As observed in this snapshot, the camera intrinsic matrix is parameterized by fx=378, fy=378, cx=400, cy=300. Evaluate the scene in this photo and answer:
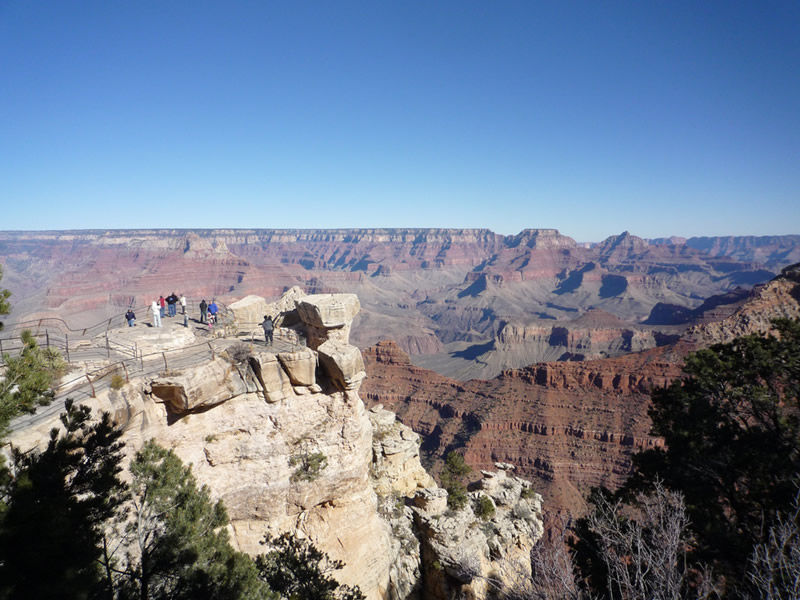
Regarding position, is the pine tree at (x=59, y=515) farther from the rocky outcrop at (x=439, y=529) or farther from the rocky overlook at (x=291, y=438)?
the rocky outcrop at (x=439, y=529)

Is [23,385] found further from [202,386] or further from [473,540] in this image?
[473,540]

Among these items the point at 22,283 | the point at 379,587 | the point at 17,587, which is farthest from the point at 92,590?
the point at 22,283

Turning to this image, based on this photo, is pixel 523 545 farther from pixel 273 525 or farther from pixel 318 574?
pixel 273 525

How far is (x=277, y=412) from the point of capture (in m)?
13.5

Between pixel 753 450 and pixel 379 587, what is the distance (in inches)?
573

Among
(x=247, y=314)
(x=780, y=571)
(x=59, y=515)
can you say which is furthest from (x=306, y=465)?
(x=780, y=571)

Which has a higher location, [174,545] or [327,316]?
[327,316]

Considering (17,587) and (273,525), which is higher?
(17,587)

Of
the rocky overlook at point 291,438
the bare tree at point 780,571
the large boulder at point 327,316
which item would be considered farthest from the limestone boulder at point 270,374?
the bare tree at point 780,571

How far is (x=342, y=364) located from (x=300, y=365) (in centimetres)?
151

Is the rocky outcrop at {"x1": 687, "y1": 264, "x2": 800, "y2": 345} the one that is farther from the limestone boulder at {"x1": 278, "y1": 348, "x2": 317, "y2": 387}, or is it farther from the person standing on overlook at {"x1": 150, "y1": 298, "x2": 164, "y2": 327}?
the person standing on overlook at {"x1": 150, "y1": 298, "x2": 164, "y2": 327}

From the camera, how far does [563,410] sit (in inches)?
2217

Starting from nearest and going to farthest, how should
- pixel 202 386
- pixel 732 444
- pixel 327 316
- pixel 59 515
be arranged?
1. pixel 59 515
2. pixel 202 386
3. pixel 732 444
4. pixel 327 316

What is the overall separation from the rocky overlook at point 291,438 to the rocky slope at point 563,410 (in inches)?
1297
